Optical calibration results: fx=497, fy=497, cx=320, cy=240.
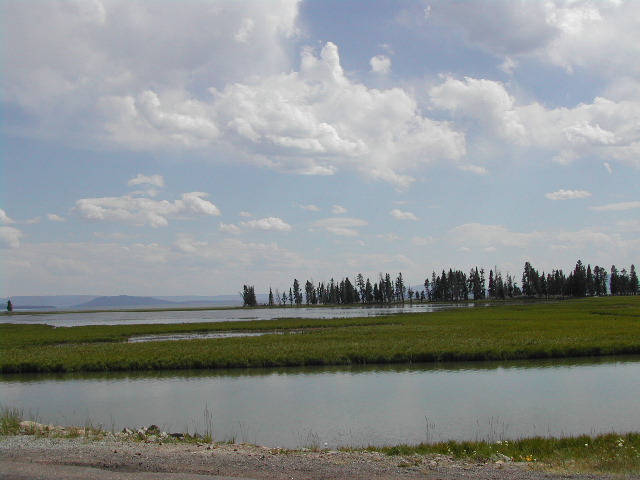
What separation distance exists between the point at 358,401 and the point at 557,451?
10169 millimetres

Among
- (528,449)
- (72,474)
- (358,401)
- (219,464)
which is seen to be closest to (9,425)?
(72,474)

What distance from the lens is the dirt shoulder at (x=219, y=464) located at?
11498mm

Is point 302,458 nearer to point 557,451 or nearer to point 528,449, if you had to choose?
point 528,449

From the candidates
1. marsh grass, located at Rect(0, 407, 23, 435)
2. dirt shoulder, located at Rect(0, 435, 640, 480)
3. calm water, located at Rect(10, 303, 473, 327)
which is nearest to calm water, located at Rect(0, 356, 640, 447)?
dirt shoulder, located at Rect(0, 435, 640, 480)

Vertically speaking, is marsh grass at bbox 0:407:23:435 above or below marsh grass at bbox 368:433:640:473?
above

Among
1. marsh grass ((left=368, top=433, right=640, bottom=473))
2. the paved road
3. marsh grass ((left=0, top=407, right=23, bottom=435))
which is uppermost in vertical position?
the paved road

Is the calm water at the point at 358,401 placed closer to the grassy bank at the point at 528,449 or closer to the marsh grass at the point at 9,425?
the grassy bank at the point at 528,449

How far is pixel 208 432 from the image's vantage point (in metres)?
18.8

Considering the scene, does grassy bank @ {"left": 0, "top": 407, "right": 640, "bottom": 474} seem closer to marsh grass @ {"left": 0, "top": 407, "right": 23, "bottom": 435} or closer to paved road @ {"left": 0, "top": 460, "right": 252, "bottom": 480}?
marsh grass @ {"left": 0, "top": 407, "right": 23, "bottom": 435}

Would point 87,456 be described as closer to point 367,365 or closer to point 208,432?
point 208,432

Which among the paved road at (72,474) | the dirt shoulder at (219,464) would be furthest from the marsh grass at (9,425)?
the paved road at (72,474)

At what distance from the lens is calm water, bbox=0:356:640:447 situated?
18438 millimetres

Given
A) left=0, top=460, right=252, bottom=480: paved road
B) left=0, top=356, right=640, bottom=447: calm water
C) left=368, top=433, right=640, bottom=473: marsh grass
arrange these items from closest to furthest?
left=0, top=460, right=252, bottom=480: paved road
left=368, top=433, right=640, bottom=473: marsh grass
left=0, top=356, right=640, bottom=447: calm water

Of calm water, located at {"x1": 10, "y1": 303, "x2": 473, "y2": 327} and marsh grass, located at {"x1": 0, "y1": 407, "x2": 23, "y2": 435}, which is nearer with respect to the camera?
marsh grass, located at {"x1": 0, "y1": 407, "x2": 23, "y2": 435}
